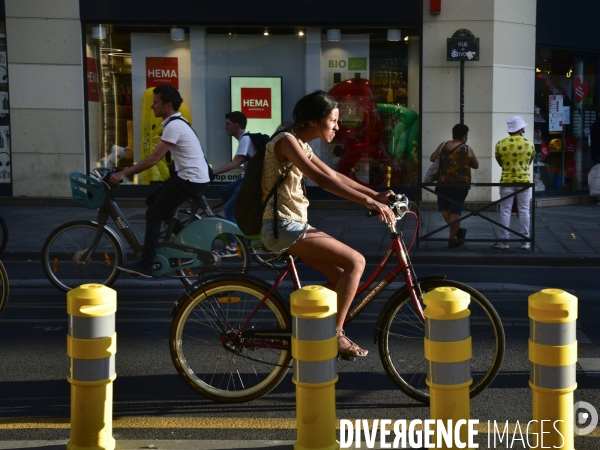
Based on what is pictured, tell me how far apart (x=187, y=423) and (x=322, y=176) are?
1462 millimetres

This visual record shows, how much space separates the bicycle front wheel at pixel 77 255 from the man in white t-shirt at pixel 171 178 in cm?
23

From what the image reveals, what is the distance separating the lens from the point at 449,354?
3.84 meters

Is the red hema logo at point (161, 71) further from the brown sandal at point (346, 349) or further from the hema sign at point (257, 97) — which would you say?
the brown sandal at point (346, 349)

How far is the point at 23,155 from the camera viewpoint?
16609 mm

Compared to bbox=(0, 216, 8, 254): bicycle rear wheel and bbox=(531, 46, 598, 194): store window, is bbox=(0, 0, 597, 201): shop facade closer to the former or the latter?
bbox=(531, 46, 598, 194): store window

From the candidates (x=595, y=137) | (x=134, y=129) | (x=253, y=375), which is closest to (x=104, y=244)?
(x=253, y=375)

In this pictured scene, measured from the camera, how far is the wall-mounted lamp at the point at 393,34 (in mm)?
16500

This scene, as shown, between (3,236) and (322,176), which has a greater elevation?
(322,176)

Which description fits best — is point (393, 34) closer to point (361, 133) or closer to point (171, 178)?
point (361, 133)

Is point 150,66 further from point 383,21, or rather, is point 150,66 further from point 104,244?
point 104,244

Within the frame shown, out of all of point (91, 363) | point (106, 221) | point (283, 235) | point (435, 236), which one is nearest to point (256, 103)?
point (435, 236)

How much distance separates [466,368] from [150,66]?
13.8 metres

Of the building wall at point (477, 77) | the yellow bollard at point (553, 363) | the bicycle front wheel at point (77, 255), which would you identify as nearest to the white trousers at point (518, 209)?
the building wall at point (477, 77)
